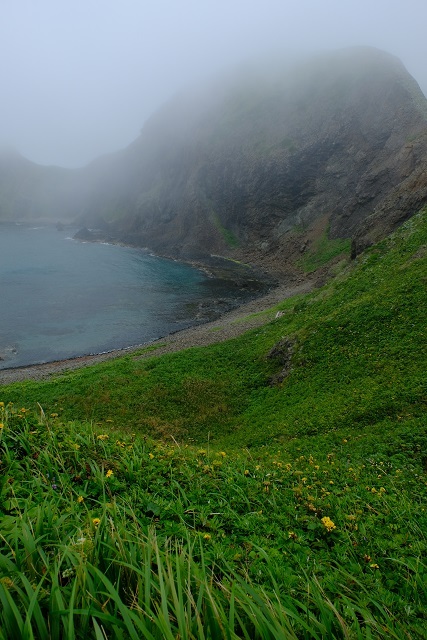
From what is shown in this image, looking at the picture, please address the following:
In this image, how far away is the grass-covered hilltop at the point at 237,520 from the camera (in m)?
3.11

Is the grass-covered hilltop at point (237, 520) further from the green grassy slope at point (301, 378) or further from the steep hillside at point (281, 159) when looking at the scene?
the steep hillside at point (281, 159)

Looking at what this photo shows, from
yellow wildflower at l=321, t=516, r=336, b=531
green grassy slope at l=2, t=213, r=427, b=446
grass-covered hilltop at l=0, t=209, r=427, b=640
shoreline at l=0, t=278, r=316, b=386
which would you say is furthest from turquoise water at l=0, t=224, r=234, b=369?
yellow wildflower at l=321, t=516, r=336, b=531

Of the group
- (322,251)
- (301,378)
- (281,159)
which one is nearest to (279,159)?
(281,159)

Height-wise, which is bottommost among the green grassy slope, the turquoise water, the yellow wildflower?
the turquoise water

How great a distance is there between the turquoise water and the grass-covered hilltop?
107 feet

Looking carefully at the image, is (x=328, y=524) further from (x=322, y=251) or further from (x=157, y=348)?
(x=322, y=251)

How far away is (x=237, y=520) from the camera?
19.8 ft

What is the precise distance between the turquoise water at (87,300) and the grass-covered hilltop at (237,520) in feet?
107

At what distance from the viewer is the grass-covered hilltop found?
3.11 meters

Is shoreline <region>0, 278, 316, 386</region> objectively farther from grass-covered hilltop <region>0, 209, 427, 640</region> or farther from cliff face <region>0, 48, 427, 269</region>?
cliff face <region>0, 48, 427, 269</region>

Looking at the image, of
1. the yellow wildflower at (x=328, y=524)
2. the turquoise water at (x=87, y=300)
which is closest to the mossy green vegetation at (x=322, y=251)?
the turquoise water at (x=87, y=300)

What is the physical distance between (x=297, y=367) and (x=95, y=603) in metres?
18.8

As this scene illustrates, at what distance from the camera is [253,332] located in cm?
3189

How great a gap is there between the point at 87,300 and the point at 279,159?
62.5 m
